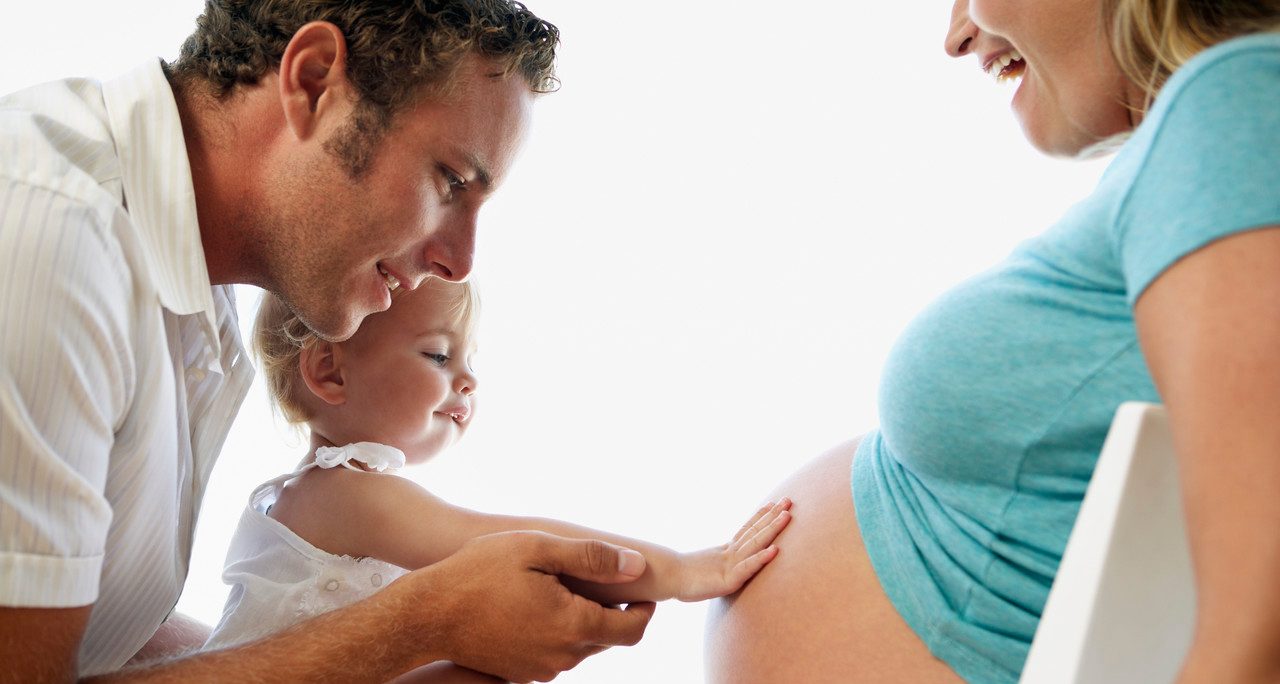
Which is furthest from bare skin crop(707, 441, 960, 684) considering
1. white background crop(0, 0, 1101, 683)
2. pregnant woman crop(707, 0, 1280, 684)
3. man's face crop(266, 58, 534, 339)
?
white background crop(0, 0, 1101, 683)

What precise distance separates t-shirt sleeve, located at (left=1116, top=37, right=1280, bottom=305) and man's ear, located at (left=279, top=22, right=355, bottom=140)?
1059 millimetres

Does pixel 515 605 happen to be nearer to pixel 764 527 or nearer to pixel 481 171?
pixel 764 527

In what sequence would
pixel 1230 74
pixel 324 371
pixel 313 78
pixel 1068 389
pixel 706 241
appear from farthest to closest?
pixel 706 241 < pixel 324 371 < pixel 313 78 < pixel 1068 389 < pixel 1230 74

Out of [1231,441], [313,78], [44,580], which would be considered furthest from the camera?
[313,78]

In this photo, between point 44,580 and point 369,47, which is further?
point 369,47

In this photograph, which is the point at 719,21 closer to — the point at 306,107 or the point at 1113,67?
the point at 306,107

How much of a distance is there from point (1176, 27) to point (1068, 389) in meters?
0.36

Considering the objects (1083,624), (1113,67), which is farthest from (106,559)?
(1113,67)

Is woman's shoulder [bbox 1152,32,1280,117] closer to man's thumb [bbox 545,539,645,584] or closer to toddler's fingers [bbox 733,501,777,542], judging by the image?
toddler's fingers [bbox 733,501,777,542]

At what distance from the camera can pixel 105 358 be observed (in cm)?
108

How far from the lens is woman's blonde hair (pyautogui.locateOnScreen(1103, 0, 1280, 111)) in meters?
0.93

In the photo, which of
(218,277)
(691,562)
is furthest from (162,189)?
(691,562)

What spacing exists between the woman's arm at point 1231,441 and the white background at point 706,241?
143 centimetres

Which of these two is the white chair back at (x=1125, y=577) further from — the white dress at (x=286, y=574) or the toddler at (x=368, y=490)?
the white dress at (x=286, y=574)
